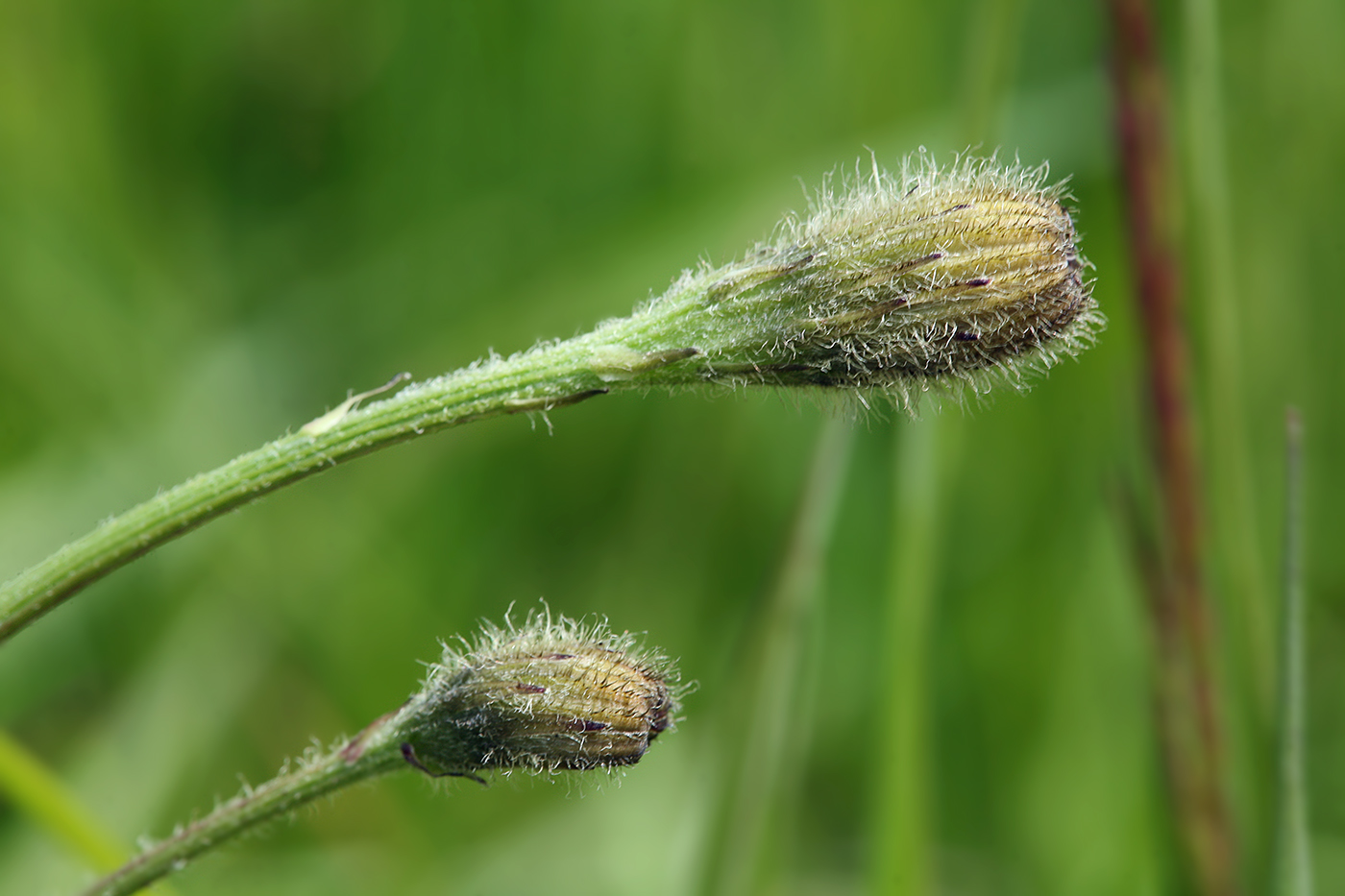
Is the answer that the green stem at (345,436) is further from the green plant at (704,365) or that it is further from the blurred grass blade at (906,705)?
the blurred grass blade at (906,705)

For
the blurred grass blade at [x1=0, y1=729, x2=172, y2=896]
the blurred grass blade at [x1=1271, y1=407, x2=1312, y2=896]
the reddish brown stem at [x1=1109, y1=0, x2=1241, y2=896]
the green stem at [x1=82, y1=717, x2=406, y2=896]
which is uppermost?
A: the reddish brown stem at [x1=1109, y1=0, x2=1241, y2=896]

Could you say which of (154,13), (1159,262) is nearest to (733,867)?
(1159,262)

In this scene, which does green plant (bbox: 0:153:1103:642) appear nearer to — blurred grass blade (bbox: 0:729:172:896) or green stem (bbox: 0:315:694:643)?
green stem (bbox: 0:315:694:643)

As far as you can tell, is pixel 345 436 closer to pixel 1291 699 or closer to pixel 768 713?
pixel 768 713

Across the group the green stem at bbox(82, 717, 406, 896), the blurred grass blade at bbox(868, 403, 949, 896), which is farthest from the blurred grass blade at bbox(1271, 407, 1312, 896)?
the green stem at bbox(82, 717, 406, 896)

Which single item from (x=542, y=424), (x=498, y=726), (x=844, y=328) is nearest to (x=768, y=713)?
(x=498, y=726)

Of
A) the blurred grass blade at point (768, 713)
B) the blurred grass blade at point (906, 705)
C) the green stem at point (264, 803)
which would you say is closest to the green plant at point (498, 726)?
the green stem at point (264, 803)
